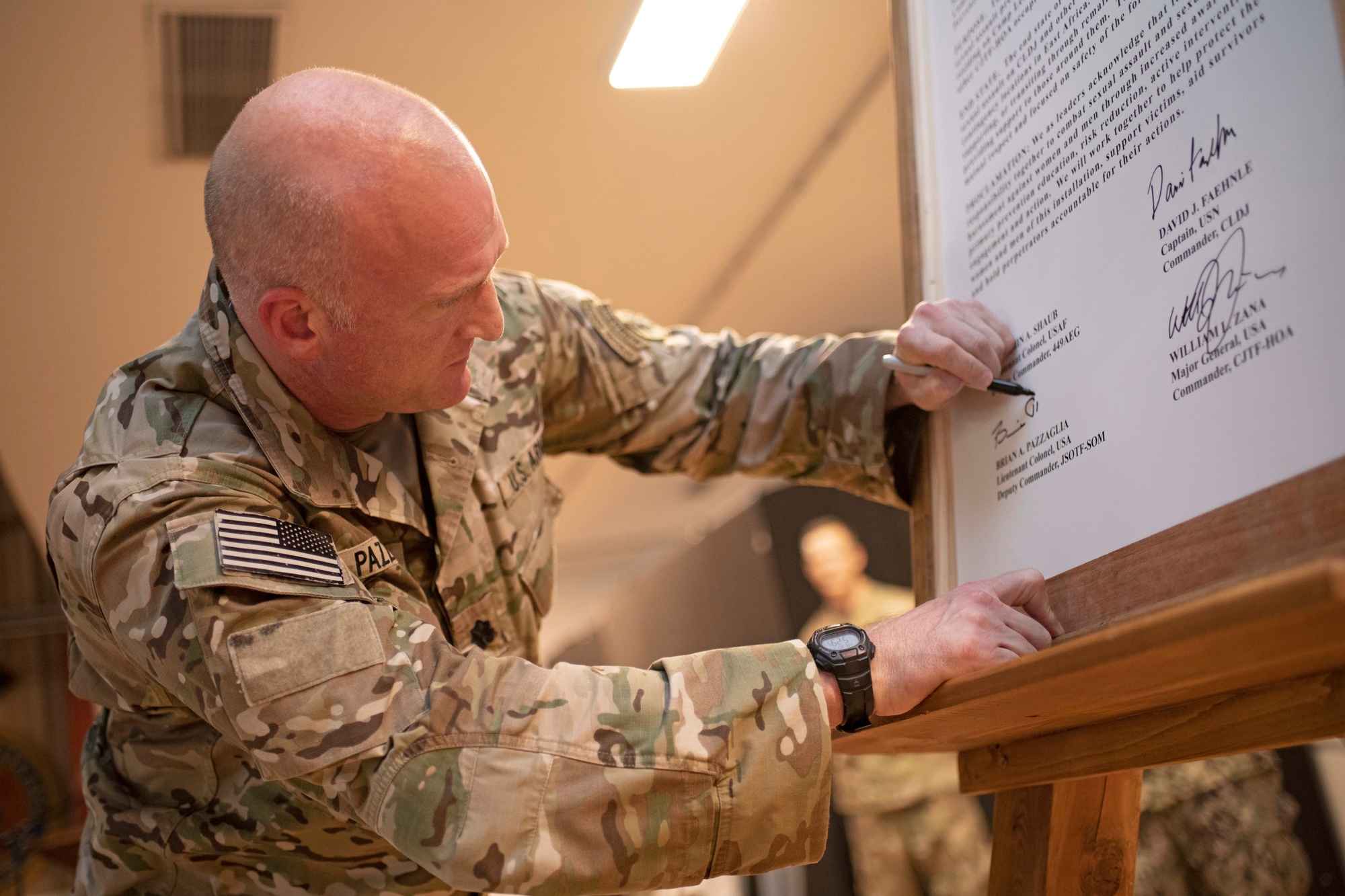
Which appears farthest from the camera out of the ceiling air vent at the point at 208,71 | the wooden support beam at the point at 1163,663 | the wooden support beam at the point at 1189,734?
the ceiling air vent at the point at 208,71

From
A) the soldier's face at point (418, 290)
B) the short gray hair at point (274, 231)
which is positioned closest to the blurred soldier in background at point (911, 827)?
the soldier's face at point (418, 290)

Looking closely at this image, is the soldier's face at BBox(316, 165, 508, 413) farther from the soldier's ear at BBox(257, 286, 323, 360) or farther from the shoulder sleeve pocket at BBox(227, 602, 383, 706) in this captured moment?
the shoulder sleeve pocket at BBox(227, 602, 383, 706)

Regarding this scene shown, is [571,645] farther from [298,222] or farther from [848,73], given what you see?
[298,222]

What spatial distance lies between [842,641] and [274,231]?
718 millimetres

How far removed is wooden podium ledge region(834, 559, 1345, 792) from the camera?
21.4 inches

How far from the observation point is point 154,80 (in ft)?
7.59

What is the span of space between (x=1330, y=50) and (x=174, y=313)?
122 inches

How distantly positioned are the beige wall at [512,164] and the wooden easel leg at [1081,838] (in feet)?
5.97

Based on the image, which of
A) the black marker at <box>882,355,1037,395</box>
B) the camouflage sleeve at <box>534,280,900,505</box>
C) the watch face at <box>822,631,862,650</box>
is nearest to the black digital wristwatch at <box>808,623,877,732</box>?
the watch face at <box>822,631,862,650</box>

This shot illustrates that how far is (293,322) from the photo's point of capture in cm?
112

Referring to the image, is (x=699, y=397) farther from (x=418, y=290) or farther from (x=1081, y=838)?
(x=1081, y=838)

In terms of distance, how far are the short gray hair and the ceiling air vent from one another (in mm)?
1297
